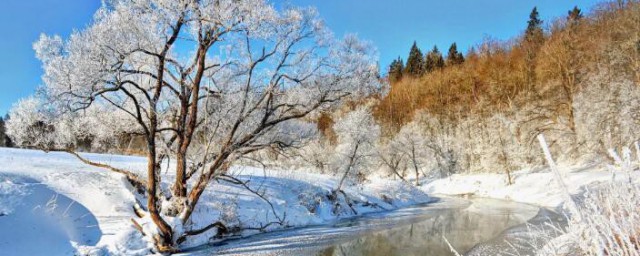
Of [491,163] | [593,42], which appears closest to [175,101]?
[491,163]

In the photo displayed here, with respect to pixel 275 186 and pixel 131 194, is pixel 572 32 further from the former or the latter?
pixel 131 194

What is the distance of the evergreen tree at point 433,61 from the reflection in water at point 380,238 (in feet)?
150

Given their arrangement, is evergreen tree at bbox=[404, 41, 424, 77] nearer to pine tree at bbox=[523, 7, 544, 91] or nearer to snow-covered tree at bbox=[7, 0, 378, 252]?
pine tree at bbox=[523, 7, 544, 91]

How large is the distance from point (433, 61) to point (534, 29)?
15875 mm

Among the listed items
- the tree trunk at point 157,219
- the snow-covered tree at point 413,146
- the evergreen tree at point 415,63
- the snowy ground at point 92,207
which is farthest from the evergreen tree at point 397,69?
the tree trunk at point 157,219

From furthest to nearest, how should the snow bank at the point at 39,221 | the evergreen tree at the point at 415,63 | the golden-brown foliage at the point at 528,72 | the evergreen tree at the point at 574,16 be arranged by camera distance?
1. the evergreen tree at the point at 415,63
2. the evergreen tree at the point at 574,16
3. the golden-brown foliage at the point at 528,72
4. the snow bank at the point at 39,221

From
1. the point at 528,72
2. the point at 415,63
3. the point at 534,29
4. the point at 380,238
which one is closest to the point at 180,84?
the point at 380,238

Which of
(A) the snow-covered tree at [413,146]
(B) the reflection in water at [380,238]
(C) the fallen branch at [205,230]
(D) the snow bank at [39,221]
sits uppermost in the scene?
(A) the snow-covered tree at [413,146]

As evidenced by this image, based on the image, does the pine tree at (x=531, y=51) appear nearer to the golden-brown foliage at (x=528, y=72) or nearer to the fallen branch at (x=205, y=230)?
the golden-brown foliage at (x=528, y=72)

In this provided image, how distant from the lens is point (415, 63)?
218 ft

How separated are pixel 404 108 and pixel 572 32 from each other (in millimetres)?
24950

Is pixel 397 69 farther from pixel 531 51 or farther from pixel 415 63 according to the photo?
pixel 531 51

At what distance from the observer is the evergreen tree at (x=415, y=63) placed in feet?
212

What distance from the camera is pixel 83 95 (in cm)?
926
